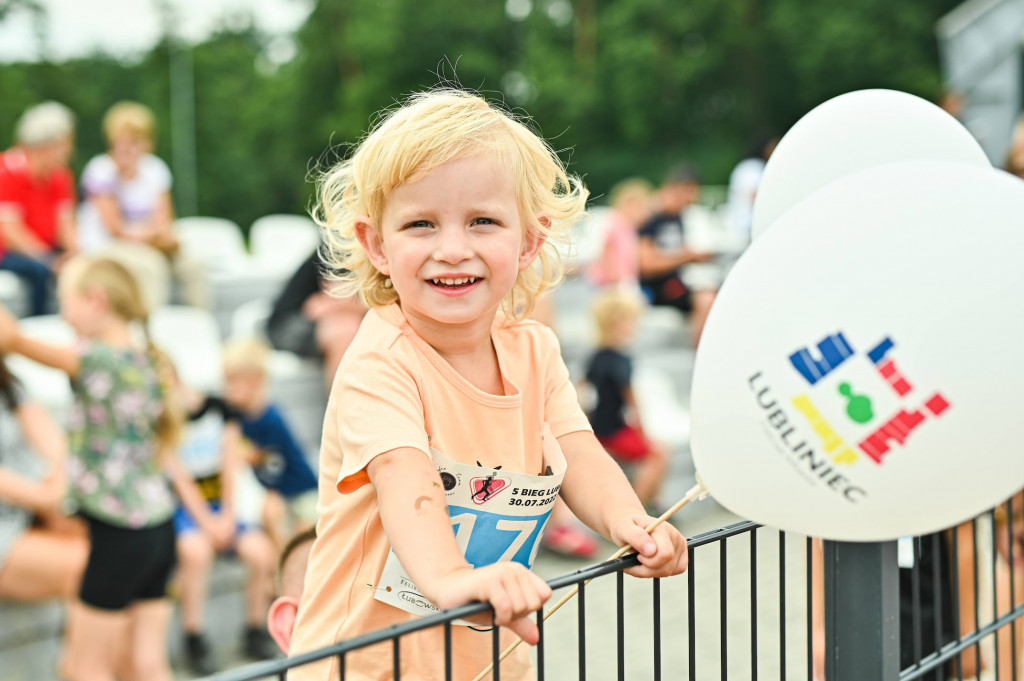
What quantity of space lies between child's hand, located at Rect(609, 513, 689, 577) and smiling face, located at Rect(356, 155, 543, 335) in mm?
352

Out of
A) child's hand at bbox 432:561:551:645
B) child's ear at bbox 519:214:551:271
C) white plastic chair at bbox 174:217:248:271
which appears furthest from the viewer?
white plastic chair at bbox 174:217:248:271

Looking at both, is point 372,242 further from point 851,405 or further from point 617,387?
point 617,387

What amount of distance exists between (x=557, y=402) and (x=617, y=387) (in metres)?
4.21

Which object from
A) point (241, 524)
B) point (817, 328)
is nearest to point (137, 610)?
point (241, 524)

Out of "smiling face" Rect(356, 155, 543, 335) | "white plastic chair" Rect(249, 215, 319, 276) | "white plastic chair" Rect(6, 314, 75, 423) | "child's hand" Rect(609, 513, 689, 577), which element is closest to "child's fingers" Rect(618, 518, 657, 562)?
"child's hand" Rect(609, 513, 689, 577)

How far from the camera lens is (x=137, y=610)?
3.67 meters

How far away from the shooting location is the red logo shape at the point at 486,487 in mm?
1474

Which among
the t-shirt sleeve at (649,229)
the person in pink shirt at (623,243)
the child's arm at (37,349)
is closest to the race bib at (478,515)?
the child's arm at (37,349)

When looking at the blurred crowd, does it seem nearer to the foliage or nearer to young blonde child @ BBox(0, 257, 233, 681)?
young blonde child @ BBox(0, 257, 233, 681)

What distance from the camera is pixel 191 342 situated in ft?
20.1

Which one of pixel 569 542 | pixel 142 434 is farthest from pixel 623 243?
pixel 142 434

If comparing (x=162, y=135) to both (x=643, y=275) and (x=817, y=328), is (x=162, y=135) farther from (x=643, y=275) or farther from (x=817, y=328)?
(x=817, y=328)

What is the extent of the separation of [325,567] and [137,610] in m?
2.40

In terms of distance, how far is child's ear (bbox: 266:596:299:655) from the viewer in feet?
6.11
